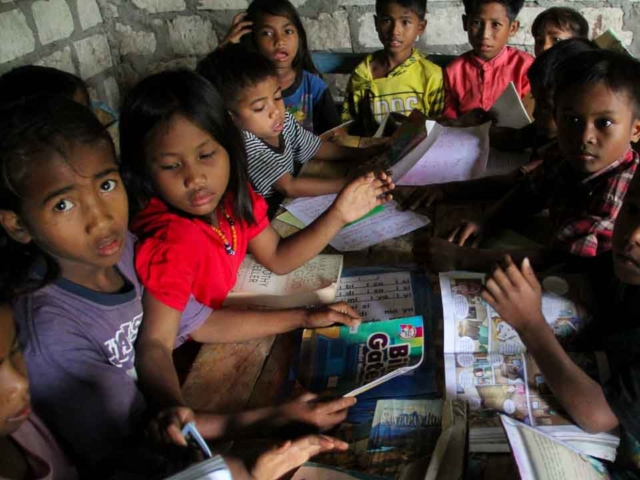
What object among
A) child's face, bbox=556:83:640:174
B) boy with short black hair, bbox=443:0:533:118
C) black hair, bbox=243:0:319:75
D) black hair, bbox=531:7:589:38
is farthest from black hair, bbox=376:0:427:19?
child's face, bbox=556:83:640:174

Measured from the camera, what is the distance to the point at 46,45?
2.52 meters

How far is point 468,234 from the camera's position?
1.26 metres

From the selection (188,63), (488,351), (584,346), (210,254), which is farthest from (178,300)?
(188,63)

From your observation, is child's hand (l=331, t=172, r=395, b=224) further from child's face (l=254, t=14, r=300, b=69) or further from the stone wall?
the stone wall

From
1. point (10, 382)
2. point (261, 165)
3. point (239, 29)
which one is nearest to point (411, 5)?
point (239, 29)

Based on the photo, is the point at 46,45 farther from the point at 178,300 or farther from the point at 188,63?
the point at 178,300

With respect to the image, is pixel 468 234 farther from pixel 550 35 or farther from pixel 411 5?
pixel 411 5

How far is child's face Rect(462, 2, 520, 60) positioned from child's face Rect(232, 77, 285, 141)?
107 centimetres

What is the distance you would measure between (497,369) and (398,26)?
1.79 meters

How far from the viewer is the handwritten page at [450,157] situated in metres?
1.48

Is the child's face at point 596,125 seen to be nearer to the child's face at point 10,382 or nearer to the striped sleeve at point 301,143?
the striped sleeve at point 301,143

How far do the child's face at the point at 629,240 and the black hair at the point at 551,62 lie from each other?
697 millimetres

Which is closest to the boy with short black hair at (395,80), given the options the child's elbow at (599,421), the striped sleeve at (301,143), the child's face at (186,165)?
the striped sleeve at (301,143)

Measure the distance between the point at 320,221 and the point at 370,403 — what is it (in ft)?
1.48
